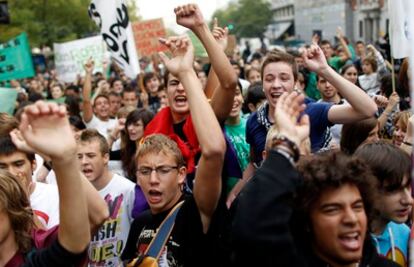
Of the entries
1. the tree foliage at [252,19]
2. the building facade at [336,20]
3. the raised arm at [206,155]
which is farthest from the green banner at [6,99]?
the tree foliage at [252,19]

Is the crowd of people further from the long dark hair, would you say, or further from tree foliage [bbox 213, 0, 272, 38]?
tree foliage [bbox 213, 0, 272, 38]

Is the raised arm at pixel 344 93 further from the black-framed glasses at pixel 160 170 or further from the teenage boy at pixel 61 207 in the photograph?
the teenage boy at pixel 61 207

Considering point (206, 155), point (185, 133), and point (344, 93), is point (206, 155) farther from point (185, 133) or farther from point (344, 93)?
point (185, 133)

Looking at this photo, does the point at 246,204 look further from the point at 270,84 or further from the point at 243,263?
the point at 270,84

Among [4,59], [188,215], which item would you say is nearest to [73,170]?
[188,215]

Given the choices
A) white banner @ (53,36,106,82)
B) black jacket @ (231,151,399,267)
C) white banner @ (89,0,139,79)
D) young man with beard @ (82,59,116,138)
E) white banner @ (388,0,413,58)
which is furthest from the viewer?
white banner @ (53,36,106,82)

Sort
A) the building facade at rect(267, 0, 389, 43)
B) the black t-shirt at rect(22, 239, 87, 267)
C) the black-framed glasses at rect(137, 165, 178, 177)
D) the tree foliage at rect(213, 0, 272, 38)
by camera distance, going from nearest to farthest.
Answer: the black t-shirt at rect(22, 239, 87, 267)
the black-framed glasses at rect(137, 165, 178, 177)
the building facade at rect(267, 0, 389, 43)
the tree foliage at rect(213, 0, 272, 38)

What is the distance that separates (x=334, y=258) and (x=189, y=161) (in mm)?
1851

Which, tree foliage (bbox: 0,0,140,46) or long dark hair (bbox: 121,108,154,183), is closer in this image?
long dark hair (bbox: 121,108,154,183)

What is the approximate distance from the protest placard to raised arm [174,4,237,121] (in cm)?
1163

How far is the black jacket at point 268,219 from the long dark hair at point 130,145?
140 inches

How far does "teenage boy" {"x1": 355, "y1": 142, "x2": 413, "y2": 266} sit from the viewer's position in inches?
121

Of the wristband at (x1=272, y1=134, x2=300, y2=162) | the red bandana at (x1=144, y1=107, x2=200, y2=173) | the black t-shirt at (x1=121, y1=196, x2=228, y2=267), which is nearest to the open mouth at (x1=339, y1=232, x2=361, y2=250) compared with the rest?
the wristband at (x1=272, y1=134, x2=300, y2=162)

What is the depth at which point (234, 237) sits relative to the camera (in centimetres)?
232
